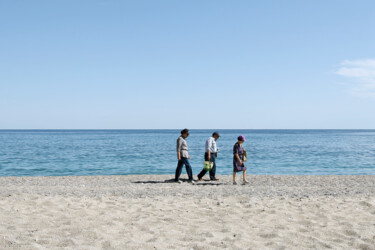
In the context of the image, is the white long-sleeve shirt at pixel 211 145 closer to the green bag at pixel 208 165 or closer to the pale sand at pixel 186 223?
the green bag at pixel 208 165

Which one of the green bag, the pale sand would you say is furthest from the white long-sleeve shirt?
the pale sand

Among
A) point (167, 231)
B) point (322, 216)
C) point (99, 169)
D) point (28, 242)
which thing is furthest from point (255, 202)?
point (99, 169)

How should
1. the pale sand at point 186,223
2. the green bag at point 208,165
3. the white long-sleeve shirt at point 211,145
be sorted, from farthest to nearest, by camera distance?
the green bag at point 208,165
the white long-sleeve shirt at point 211,145
the pale sand at point 186,223

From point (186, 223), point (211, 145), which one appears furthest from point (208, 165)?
point (186, 223)

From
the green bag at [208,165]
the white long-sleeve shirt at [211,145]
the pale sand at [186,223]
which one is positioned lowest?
the pale sand at [186,223]

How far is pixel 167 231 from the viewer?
5.52m

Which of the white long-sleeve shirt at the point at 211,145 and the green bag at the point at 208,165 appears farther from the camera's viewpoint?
the green bag at the point at 208,165

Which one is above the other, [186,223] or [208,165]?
[208,165]

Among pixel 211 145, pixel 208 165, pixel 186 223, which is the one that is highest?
pixel 211 145

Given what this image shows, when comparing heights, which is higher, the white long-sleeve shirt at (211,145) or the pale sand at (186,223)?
the white long-sleeve shirt at (211,145)

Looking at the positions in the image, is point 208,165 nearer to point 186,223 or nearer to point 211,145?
point 211,145

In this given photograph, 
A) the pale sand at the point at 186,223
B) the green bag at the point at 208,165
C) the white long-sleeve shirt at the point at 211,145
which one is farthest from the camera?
the green bag at the point at 208,165

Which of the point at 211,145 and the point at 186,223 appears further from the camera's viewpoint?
the point at 211,145

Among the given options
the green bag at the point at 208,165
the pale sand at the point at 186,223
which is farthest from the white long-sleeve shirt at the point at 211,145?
the pale sand at the point at 186,223
